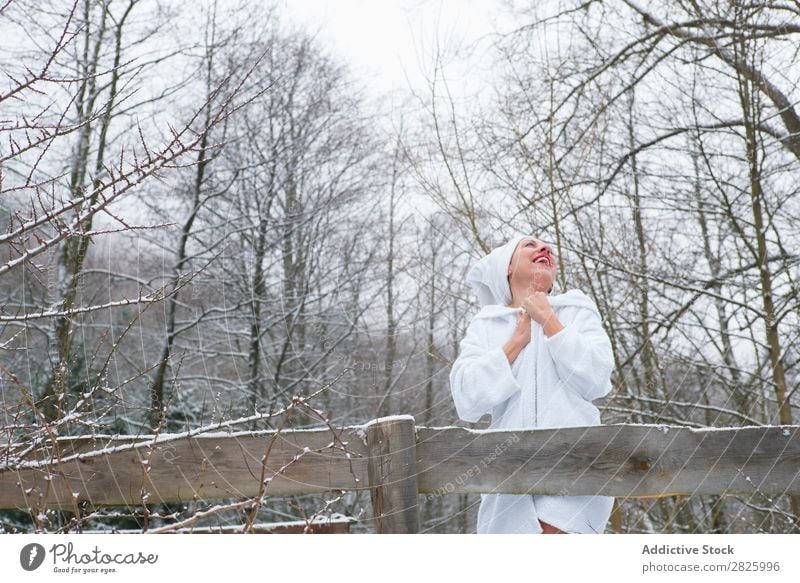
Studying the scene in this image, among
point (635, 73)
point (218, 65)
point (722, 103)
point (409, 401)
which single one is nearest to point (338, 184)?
point (218, 65)

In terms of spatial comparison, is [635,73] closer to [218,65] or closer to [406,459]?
[218,65]

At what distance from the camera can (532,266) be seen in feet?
6.93

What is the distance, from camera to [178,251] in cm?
565

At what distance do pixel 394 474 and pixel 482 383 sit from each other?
12.8 inches

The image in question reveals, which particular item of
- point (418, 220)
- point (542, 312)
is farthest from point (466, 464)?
point (418, 220)

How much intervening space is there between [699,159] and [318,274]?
3.08 metres

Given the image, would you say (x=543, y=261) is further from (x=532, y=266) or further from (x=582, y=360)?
(x=582, y=360)

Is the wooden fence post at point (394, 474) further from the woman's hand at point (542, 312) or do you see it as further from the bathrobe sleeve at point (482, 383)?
the woman's hand at point (542, 312)

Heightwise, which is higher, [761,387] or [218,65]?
[218,65]

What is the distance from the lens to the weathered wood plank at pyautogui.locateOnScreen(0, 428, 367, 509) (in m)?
1.82
